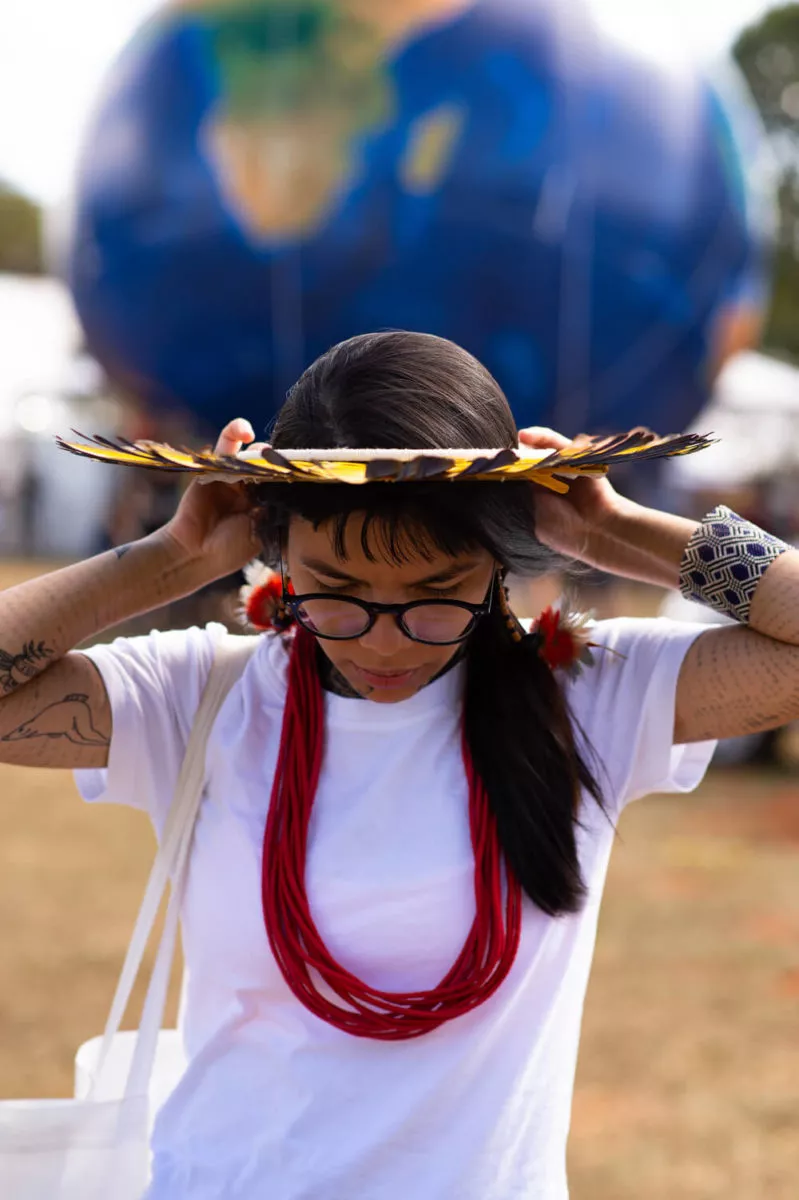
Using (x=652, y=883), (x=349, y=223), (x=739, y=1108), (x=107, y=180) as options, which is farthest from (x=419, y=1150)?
(x=107, y=180)

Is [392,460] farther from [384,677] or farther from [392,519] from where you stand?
[384,677]

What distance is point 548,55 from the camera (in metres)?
8.17

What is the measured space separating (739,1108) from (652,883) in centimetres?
201

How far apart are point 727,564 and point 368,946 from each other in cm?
69

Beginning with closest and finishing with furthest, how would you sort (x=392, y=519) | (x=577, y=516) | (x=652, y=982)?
(x=392, y=519) → (x=577, y=516) → (x=652, y=982)

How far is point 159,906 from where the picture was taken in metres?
1.88

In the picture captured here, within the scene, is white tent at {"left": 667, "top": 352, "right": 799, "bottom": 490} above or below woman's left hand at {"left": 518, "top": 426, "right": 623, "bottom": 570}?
below

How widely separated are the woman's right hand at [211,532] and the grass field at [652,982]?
1590 mm

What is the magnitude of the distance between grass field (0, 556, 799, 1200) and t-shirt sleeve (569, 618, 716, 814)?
4.54ft

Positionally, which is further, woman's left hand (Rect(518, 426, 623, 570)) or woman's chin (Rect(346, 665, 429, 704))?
woman's left hand (Rect(518, 426, 623, 570))

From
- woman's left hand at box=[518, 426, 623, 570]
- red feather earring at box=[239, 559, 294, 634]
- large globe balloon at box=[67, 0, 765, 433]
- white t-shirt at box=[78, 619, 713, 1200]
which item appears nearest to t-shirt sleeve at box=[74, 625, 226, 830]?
white t-shirt at box=[78, 619, 713, 1200]

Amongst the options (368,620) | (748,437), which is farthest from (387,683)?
(748,437)

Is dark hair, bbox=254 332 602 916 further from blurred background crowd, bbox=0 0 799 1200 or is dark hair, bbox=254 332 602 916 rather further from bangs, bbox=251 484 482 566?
blurred background crowd, bbox=0 0 799 1200

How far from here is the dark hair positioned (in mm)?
1724
